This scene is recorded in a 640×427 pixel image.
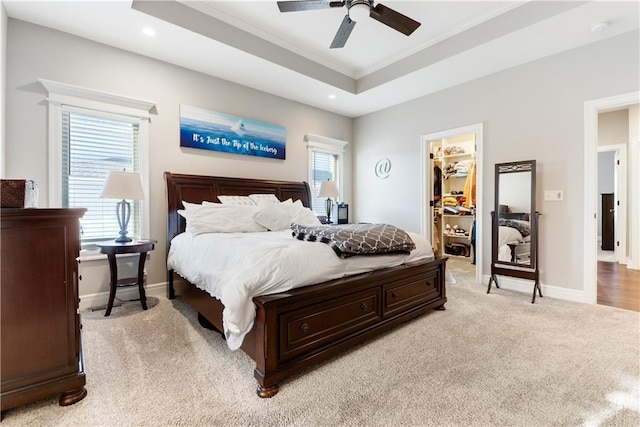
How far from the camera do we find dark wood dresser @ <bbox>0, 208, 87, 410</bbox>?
1.38 metres

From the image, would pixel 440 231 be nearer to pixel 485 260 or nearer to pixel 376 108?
pixel 485 260

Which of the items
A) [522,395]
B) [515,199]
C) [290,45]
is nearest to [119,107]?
[290,45]

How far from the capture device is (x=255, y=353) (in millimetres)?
1731

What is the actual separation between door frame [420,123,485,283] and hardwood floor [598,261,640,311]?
130cm

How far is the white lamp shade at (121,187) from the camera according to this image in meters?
2.74

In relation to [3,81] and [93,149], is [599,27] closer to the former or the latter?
[93,149]

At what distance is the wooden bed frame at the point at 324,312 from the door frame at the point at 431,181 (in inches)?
55.8

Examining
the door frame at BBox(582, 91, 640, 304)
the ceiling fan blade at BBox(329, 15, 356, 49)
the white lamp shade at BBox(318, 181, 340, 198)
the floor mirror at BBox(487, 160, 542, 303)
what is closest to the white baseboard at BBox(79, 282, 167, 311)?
the white lamp shade at BBox(318, 181, 340, 198)

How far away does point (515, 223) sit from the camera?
3518 mm

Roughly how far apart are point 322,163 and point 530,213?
3.20 metres

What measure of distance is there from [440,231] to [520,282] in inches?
96.8

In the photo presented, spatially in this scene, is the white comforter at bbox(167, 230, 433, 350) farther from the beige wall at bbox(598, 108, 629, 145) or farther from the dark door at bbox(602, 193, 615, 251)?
the dark door at bbox(602, 193, 615, 251)

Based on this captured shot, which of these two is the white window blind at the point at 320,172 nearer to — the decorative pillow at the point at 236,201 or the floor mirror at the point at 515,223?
the decorative pillow at the point at 236,201

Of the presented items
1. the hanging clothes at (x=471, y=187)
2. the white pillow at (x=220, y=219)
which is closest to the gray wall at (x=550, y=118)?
the hanging clothes at (x=471, y=187)
